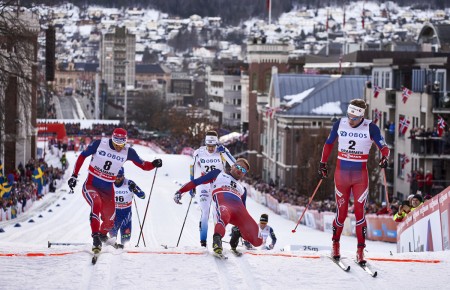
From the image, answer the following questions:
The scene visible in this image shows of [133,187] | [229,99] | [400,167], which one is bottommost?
[229,99]

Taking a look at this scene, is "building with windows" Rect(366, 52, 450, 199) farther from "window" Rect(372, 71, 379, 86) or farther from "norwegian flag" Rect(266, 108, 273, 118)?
"norwegian flag" Rect(266, 108, 273, 118)

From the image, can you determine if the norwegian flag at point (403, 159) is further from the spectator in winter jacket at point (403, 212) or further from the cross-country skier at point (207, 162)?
the cross-country skier at point (207, 162)

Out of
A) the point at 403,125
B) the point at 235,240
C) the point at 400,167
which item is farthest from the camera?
the point at 400,167

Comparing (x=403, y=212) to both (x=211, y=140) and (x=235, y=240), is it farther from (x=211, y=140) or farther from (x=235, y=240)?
(x=235, y=240)

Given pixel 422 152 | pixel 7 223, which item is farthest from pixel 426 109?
pixel 7 223

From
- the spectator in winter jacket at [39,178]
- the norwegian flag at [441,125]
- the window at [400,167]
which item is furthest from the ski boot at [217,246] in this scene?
the window at [400,167]

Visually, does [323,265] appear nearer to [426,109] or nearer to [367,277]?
[367,277]

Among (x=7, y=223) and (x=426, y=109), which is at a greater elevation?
(x=426, y=109)

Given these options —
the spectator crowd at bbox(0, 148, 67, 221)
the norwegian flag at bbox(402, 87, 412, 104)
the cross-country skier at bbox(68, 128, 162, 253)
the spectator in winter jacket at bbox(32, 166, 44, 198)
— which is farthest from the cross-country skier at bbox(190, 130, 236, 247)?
the norwegian flag at bbox(402, 87, 412, 104)

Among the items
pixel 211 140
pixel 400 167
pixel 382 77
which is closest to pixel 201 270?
pixel 211 140

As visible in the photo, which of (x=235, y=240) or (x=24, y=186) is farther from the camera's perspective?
(x=24, y=186)

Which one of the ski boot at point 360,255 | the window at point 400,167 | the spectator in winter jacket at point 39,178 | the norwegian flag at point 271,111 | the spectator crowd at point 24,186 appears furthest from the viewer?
the norwegian flag at point 271,111

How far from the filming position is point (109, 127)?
124m

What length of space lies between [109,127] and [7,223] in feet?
280
